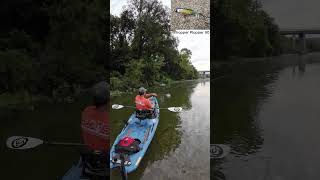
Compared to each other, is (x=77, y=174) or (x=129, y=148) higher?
(x=129, y=148)

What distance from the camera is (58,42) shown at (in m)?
12.4

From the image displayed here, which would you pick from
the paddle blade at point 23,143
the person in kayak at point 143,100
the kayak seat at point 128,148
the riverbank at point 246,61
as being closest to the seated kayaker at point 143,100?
the person in kayak at point 143,100

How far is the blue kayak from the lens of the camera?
2859 millimetres

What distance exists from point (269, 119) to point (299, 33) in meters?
2.50

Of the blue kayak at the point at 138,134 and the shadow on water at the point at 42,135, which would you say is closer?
the blue kayak at the point at 138,134

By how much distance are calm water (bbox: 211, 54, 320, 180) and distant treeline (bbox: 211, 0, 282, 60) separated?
1.62 feet

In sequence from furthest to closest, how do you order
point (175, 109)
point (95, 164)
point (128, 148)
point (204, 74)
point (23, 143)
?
point (23, 143) < point (95, 164) < point (128, 148) < point (204, 74) < point (175, 109)

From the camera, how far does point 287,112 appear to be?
34.7 ft

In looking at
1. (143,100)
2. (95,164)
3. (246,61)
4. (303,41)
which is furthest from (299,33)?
(143,100)

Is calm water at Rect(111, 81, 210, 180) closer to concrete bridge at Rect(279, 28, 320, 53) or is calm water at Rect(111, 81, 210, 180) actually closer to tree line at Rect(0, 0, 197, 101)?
concrete bridge at Rect(279, 28, 320, 53)

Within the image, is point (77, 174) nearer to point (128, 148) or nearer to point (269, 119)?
point (128, 148)

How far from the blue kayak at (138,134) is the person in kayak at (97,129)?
311 mm

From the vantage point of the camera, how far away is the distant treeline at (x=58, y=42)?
1188cm

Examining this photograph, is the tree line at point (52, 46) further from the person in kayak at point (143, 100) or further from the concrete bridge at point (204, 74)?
the concrete bridge at point (204, 74)
